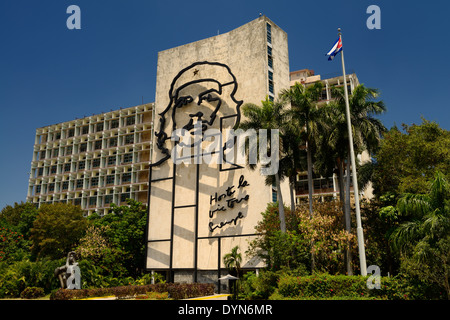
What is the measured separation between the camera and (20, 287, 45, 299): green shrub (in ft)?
143

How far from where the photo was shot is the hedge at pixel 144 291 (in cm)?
3544

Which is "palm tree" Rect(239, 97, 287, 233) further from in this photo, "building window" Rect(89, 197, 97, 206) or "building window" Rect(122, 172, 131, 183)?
"building window" Rect(89, 197, 97, 206)

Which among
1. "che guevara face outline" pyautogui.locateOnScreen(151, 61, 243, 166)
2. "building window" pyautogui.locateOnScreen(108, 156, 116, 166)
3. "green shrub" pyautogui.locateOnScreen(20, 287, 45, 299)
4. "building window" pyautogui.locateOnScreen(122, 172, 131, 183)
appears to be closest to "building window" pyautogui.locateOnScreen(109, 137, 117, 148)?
"building window" pyautogui.locateOnScreen(108, 156, 116, 166)

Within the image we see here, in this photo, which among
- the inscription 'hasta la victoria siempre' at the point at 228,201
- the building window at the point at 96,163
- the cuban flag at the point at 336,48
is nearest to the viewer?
the cuban flag at the point at 336,48

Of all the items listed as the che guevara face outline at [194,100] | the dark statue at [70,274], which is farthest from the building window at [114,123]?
the dark statue at [70,274]

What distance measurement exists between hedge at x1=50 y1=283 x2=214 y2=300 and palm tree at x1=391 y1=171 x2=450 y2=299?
19.8 metres

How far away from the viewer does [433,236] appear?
19453 mm

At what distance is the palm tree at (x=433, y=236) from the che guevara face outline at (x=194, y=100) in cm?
2484

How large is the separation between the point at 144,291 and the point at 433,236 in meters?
28.1

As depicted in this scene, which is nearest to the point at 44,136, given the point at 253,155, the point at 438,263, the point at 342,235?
the point at 253,155

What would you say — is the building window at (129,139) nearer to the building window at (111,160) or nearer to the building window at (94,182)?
the building window at (111,160)

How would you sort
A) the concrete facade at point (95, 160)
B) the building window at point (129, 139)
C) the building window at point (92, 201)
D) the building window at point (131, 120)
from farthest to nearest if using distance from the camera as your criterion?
the building window at point (131, 120)
the building window at point (129, 139)
the building window at point (92, 201)
the concrete facade at point (95, 160)

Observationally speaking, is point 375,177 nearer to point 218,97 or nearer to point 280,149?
point 280,149

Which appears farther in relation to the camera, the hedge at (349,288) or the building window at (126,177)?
the building window at (126,177)
